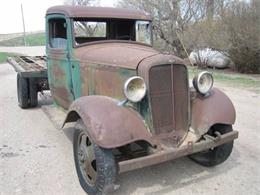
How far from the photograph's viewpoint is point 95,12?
539 centimetres

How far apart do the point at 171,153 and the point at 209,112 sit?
0.86 meters

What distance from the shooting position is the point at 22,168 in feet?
14.6

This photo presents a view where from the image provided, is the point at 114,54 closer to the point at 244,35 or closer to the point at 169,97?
the point at 169,97

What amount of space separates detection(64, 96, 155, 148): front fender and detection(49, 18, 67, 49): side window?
6.53ft

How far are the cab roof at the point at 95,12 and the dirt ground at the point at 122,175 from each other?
6.46 ft

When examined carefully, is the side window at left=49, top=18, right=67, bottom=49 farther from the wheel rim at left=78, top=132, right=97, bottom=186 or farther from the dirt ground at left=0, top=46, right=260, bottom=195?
the wheel rim at left=78, top=132, right=97, bottom=186

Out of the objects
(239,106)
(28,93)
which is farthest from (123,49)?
(239,106)

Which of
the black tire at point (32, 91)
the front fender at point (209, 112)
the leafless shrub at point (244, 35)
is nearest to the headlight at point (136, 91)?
the front fender at point (209, 112)

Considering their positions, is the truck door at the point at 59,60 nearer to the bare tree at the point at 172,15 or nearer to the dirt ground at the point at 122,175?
the dirt ground at the point at 122,175

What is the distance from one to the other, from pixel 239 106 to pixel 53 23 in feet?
15.0

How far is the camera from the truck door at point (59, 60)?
5.42 meters

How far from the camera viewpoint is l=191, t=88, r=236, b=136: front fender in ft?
13.2

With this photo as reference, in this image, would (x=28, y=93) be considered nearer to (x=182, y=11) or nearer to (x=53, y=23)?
(x=53, y=23)

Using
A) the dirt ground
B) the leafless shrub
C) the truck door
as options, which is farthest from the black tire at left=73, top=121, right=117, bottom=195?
the leafless shrub
